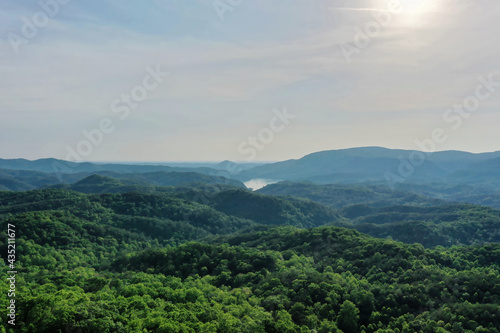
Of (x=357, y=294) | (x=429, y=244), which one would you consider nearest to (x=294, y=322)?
(x=357, y=294)

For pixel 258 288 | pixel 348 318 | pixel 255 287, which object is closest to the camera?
pixel 348 318

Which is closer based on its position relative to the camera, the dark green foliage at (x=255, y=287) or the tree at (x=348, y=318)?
the dark green foliage at (x=255, y=287)

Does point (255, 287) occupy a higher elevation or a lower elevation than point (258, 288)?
lower

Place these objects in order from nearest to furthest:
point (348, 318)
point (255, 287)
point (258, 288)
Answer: point (348, 318) → point (258, 288) → point (255, 287)

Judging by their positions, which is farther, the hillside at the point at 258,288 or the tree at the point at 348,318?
the tree at the point at 348,318

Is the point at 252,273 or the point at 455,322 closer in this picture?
the point at 455,322

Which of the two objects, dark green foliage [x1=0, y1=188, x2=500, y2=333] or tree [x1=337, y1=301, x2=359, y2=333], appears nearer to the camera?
dark green foliage [x1=0, y1=188, x2=500, y2=333]

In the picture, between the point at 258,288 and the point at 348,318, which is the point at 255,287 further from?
the point at 348,318

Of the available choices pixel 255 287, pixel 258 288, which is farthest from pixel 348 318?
pixel 255 287

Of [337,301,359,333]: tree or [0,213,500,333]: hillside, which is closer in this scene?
[0,213,500,333]: hillside

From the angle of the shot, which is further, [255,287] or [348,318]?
[255,287]

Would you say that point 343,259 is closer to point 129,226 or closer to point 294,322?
point 294,322
